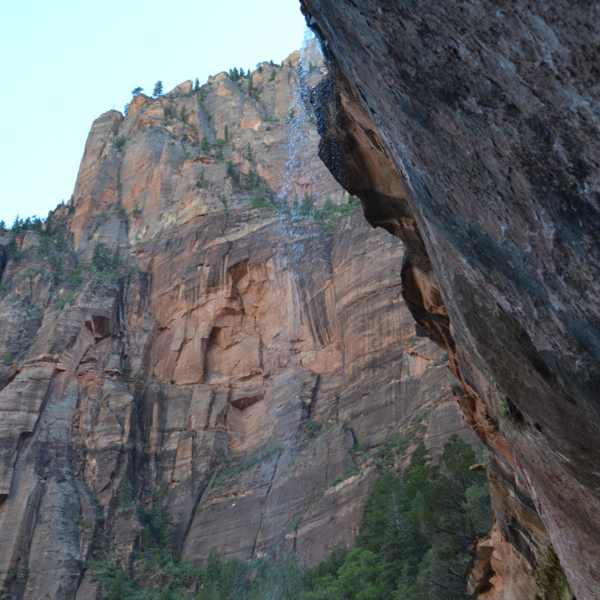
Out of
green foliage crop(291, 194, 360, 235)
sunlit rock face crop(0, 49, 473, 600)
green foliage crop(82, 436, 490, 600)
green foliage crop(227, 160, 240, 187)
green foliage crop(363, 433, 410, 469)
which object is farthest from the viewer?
green foliage crop(227, 160, 240, 187)

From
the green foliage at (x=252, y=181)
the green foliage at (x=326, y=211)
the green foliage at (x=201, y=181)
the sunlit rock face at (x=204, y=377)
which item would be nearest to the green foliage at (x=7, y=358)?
the sunlit rock face at (x=204, y=377)

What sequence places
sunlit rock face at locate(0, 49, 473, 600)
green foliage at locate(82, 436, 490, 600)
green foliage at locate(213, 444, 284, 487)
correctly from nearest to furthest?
green foliage at locate(82, 436, 490, 600) < sunlit rock face at locate(0, 49, 473, 600) < green foliage at locate(213, 444, 284, 487)

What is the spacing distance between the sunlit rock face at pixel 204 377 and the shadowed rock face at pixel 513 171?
2651cm

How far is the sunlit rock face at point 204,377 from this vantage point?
1558 inches

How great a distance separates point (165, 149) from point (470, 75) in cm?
6975

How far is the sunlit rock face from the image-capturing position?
39.6m

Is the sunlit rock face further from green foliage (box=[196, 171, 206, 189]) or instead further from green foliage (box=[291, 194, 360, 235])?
green foliage (box=[291, 194, 360, 235])

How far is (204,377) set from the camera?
51438 millimetres

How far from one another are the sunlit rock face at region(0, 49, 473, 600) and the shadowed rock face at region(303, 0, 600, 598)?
26.5 meters

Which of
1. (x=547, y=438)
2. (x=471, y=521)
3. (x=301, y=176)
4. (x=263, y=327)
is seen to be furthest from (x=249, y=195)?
(x=547, y=438)

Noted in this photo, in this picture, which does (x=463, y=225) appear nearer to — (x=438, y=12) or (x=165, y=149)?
(x=438, y=12)

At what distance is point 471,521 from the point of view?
22344 millimetres

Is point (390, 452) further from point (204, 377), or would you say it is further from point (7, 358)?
point (7, 358)

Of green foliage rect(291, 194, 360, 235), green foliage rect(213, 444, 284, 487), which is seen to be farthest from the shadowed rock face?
green foliage rect(291, 194, 360, 235)
